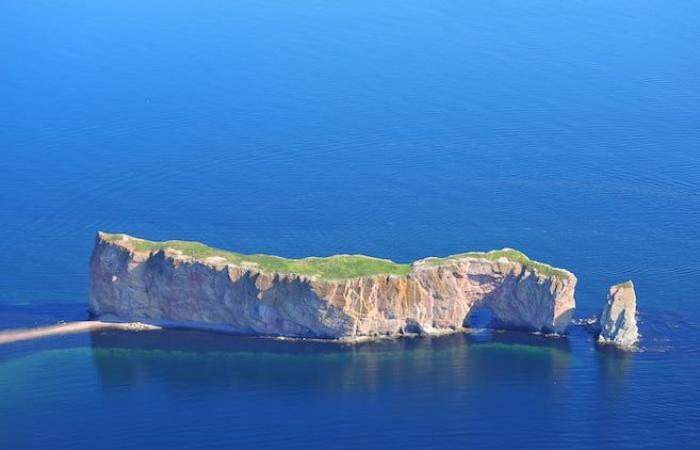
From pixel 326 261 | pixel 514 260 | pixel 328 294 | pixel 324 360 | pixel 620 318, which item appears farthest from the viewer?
pixel 326 261

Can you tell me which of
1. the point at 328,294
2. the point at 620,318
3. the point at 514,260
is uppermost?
the point at 514,260

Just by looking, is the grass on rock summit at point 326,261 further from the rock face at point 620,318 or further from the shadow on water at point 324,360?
the shadow on water at point 324,360

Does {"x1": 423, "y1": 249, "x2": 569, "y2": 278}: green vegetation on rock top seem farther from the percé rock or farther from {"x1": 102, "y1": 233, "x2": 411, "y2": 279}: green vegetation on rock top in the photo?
{"x1": 102, "y1": 233, "x2": 411, "y2": 279}: green vegetation on rock top

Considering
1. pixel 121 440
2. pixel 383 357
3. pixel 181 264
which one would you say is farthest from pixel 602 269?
pixel 121 440

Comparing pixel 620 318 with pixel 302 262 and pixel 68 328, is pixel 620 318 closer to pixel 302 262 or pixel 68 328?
pixel 302 262

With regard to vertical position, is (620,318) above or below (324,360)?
above

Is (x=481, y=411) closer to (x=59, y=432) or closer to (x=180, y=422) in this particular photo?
(x=180, y=422)

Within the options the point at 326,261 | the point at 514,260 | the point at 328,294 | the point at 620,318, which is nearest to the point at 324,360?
the point at 328,294
